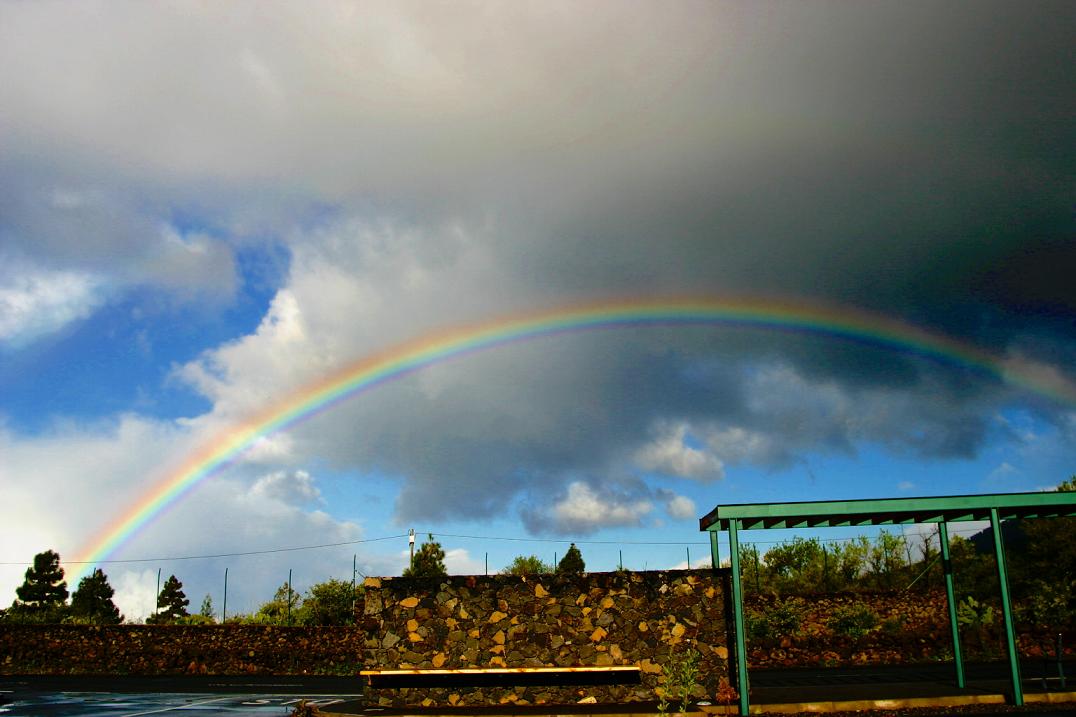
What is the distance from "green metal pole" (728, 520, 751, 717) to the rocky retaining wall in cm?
1739

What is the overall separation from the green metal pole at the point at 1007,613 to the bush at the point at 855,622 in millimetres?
11223

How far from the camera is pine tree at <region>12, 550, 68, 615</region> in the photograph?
2687 inches

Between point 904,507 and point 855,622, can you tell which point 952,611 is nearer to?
point 904,507

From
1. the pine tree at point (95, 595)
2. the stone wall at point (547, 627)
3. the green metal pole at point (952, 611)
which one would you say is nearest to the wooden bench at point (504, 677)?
the stone wall at point (547, 627)

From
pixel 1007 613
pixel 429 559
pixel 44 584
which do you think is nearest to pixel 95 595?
pixel 44 584

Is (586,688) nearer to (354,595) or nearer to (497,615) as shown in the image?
(497,615)

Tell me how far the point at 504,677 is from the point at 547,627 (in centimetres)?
119

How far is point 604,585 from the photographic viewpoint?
15078mm

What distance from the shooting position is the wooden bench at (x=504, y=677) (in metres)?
14.6

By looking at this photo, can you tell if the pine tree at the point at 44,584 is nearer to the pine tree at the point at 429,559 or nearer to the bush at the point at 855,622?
the pine tree at the point at 429,559

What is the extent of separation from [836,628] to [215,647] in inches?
826

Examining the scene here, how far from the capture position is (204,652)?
27750 mm

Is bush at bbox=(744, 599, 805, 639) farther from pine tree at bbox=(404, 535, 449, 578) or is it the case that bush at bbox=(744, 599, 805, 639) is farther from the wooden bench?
pine tree at bbox=(404, 535, 449, 578)

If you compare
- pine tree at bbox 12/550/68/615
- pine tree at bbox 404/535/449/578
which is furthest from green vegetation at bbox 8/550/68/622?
pine tree at bbox 404/535/449/578
